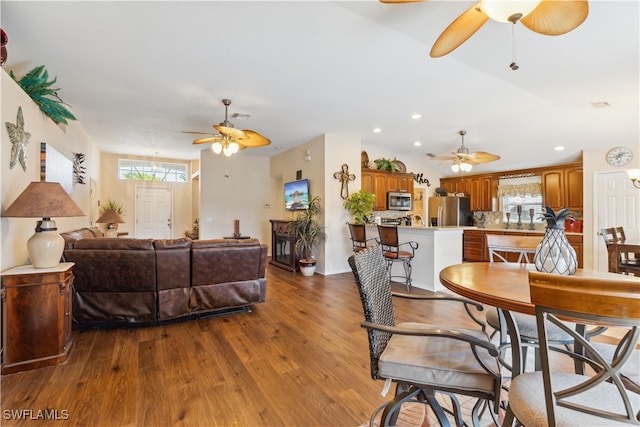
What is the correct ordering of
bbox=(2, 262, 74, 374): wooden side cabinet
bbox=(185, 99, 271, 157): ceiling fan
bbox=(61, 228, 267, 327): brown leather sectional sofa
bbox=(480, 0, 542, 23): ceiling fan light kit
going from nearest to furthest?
bbox=(480, 0, 542, 23): ceiling fan light kit → bbox=(2, 262, 74, 374): wooden side cabinet → bbox=(61, 228, 267, 327): brown leather sectional sofa → bbox=(185, 99, 271, 157): ceiling fan

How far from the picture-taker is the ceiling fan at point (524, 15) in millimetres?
1379

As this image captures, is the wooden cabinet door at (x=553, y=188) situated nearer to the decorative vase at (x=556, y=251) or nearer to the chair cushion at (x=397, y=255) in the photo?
the chair cushion at (x=397, y=255)

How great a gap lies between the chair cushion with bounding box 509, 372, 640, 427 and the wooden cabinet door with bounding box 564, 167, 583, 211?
248 inches

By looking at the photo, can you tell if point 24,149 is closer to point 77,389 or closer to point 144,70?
point 144,70

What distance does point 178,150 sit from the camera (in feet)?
24.0

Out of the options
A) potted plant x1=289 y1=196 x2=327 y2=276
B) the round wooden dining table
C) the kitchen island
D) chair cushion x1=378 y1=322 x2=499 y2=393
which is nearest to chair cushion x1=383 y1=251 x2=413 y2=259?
the kitchen island

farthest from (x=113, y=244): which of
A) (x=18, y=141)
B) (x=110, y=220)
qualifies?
(x=110, y=220)

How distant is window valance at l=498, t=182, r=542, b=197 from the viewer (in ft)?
21.3

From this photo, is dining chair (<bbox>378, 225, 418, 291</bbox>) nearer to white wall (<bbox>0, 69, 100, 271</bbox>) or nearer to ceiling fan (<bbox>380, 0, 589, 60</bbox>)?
ceiling fan (<bbox>380, 0, 589, 60</bbox>)

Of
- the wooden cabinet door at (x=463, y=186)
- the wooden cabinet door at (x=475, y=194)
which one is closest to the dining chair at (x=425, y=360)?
the wooden cabinet door at (x=475, y=194)

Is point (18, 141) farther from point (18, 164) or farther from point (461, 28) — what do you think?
point (461, 28)

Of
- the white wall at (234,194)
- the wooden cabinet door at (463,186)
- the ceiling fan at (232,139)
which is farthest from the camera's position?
the wooden cabinet door at (463,186)

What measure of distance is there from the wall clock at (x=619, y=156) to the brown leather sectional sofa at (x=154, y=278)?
6418 millimetres

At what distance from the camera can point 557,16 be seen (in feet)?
5.26
